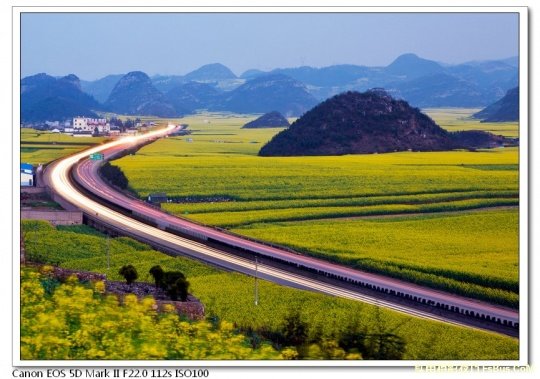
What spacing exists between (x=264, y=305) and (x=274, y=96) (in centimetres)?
462

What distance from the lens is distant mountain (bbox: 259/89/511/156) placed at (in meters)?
13.4

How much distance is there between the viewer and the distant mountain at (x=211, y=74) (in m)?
11.6

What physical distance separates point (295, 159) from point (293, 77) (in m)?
1.48

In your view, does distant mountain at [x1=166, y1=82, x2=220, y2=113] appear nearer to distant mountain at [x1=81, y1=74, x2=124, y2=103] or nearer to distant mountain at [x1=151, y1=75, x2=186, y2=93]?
distant mountain at [x1=151, y1=75, x2=186, y2=93]

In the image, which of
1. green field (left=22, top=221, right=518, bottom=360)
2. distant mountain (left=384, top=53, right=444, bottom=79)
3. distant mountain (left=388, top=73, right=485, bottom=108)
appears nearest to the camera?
green field (left=22, top=221, right=518, bottom=360)

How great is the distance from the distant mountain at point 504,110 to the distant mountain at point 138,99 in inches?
199

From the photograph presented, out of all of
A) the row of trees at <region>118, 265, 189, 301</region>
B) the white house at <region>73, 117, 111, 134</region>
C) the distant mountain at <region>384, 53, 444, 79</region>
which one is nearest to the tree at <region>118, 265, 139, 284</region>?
the row of trees at <region>118, 265, 189, 301</region>

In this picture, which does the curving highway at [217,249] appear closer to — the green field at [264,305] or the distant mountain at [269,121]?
the green field at [264,305]

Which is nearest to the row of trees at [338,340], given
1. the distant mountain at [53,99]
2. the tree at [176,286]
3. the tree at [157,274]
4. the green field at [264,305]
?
the green field at [264,305]

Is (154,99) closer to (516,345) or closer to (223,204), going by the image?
(223,204)

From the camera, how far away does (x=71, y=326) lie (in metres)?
8.52

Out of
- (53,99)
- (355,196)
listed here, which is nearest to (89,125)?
(53,99)
